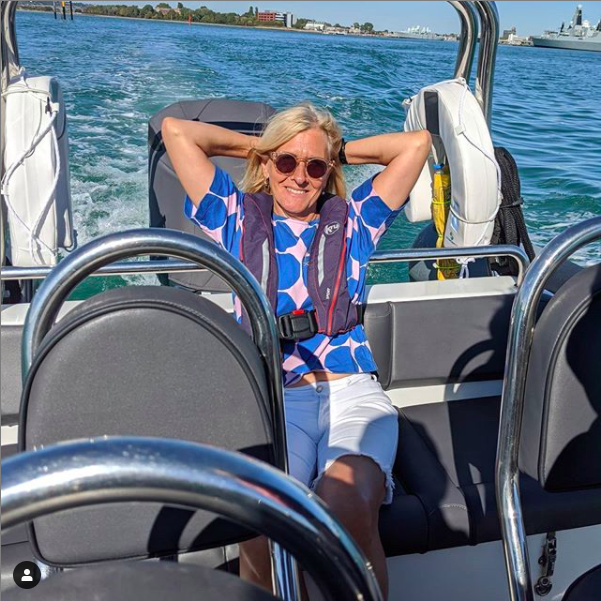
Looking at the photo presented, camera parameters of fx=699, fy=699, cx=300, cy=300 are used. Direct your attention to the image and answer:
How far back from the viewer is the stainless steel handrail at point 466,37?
278cm

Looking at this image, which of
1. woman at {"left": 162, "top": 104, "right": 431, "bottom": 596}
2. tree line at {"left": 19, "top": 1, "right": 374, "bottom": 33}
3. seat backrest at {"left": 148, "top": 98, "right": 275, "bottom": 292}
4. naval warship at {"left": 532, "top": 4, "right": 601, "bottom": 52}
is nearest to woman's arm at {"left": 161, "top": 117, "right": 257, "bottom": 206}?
woman at {"left": 162, "top": 104, "right": 431, "bottom": 596}

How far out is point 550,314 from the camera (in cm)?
125

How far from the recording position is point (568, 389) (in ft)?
4.04

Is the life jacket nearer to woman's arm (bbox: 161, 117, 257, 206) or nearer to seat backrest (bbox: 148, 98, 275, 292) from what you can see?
woman's arm (bbox: 161, 117, 257, 206)

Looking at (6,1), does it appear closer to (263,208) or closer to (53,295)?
(263,208)

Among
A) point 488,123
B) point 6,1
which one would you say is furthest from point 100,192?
point 488,123

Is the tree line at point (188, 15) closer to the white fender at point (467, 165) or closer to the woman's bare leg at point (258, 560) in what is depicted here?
the white fender at point (467, 165)

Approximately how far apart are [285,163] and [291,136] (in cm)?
8

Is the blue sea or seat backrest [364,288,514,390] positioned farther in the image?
the blue sea

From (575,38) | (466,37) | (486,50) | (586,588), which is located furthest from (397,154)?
(575,38)

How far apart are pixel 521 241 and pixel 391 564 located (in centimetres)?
161

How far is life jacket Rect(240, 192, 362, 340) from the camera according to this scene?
1784 mm

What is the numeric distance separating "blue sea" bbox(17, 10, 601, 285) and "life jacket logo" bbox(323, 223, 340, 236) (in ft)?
7.22

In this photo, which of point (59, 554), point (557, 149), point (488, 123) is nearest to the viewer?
point (59, 554)
